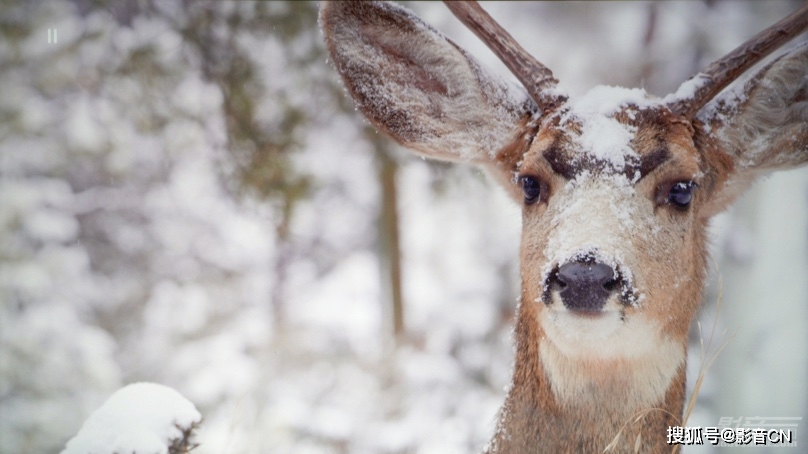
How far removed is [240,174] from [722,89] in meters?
2.90

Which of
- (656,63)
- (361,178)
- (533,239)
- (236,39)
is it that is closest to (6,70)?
(236,39)

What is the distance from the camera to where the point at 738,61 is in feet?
5.56

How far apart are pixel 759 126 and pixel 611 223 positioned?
65cm

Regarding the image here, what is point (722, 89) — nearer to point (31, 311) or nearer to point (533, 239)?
point (533, 239)

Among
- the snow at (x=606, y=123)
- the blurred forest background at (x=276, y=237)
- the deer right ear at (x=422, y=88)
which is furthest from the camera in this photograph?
the blurred forest background at (x=276, y=237)

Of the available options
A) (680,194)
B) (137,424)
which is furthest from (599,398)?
(137,424)

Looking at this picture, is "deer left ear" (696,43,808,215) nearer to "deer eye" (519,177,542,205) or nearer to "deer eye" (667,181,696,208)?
"deer eye" (667,181,696,208)

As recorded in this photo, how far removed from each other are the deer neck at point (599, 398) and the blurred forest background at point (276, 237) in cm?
135

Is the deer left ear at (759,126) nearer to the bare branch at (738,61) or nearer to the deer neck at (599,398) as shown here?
the bare branch at (738,61)

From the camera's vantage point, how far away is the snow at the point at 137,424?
1.59 metres

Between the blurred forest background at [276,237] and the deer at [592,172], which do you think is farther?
the blurred forest background at [276,237]

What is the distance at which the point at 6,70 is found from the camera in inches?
141

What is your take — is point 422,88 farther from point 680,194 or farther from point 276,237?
point 276,237

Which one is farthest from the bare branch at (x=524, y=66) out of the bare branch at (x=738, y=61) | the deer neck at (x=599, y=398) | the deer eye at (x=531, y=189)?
the deer neck at (x=599, y=398)
